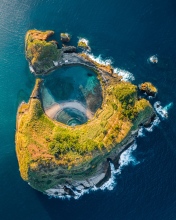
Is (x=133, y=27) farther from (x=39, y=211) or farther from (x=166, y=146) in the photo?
(x=39, y=211)

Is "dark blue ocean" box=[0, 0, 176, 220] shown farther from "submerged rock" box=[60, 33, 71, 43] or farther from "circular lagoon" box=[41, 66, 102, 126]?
"circular lagoon" box=[41, 66, 102, 126]

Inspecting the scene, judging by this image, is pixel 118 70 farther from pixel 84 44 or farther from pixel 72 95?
pixel 72 95

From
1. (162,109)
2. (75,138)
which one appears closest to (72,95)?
(75,138)

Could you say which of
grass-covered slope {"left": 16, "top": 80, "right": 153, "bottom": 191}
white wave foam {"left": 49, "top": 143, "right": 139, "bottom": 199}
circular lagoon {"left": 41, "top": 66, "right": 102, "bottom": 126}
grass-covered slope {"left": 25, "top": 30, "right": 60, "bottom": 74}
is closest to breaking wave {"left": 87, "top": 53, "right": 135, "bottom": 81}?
grass-covered slope {"left": 16, "top": 80, "right": 153, "bottom": 191}

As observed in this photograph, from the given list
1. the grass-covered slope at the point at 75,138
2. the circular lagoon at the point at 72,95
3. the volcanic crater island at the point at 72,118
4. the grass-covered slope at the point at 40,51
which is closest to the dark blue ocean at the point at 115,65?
the grass-covered slope at the point at 40,51

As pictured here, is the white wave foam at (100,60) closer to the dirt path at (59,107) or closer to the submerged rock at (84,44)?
the submerged rock at (84,44)
